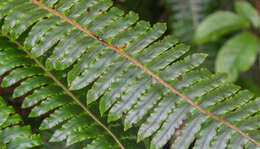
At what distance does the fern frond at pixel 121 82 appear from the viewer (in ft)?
3.15

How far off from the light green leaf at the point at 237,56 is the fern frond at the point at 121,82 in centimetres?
76

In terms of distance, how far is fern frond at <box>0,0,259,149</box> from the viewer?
96cm

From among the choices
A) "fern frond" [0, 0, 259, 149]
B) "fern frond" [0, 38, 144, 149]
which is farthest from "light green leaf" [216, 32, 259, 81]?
"fern frond" [0, 38, 144, 149]

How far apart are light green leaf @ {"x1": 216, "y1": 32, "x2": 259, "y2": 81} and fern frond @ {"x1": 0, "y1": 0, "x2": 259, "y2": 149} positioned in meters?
0.76

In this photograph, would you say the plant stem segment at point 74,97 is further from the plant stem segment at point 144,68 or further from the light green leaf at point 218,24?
the light green leaf at point 218,24

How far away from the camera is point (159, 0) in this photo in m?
2.24

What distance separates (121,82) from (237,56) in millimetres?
1052

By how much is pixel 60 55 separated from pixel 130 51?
0.26m

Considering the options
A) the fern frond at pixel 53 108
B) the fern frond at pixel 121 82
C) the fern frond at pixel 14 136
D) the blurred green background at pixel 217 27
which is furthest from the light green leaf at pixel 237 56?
the fern frond at pixel 14 136

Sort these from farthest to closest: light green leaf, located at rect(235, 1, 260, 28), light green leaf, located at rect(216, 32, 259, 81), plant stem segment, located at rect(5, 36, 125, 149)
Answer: light green leaf, located at rect(235, 1, 260, 28), light green leaf, located at rect(216, 32, 259, 81), plant stem segment, located at rect(5, 36, 125, 149)

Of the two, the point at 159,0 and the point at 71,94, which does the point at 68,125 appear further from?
the point at 159,0

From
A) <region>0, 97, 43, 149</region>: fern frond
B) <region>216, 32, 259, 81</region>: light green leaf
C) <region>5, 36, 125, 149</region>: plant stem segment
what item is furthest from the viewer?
<region>216, 32, 259, 81</region>: light green leaf

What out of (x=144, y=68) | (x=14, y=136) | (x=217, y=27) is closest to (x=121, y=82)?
(x=144, y=68)

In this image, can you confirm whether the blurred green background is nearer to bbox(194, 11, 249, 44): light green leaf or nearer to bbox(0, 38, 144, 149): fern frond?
bbox(194, 11, 249, 44): light green leaf
